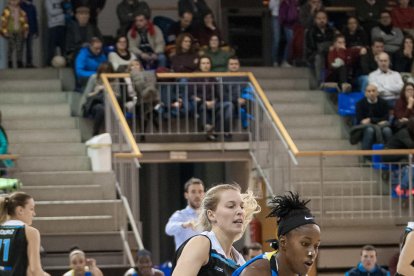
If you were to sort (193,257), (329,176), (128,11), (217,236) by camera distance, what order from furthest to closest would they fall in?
(128,11) → (329,176) → (217,236) → (193,257)

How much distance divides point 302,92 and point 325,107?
518mm

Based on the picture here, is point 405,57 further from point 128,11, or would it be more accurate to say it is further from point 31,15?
point 31,15

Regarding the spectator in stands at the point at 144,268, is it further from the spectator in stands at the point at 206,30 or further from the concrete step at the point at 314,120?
the spectator in stands at the point at 206,30

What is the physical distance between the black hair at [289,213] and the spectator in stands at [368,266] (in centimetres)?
854

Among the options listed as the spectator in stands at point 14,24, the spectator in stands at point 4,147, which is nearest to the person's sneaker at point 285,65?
the spectator in stands at point 14,24

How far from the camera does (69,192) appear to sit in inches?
660

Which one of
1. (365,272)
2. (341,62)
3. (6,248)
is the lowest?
(365,272)

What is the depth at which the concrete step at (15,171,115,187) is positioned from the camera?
17.0 m

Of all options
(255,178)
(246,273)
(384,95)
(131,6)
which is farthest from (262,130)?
(246,273)

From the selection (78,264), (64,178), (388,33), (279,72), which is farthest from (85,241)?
(388,33)

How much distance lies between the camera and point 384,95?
61.1 ft

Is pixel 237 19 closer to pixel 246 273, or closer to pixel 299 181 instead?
pixel 299 181

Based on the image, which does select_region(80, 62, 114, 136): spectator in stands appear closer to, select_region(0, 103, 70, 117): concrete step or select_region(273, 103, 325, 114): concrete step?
select_region(0, 103, 70, 117): concrete step

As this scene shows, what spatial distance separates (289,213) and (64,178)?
10.9 m
